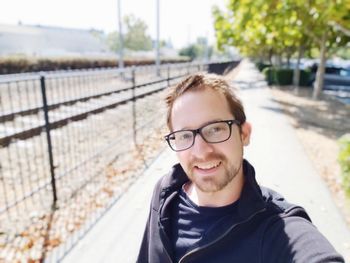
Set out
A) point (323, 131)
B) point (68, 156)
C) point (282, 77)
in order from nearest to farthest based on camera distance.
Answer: point (68, 156)
point (323, 131)
point (282, 77)

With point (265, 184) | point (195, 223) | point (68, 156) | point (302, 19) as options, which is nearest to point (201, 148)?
point (195, 223)

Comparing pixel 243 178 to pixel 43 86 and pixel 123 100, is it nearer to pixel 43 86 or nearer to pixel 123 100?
pixel 43 86

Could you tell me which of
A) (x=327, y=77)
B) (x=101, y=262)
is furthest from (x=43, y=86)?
(x=327, y=77)

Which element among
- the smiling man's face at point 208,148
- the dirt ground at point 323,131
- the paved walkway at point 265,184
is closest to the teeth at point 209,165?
the smiling man's face at point 208,148

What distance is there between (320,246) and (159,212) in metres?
0.81

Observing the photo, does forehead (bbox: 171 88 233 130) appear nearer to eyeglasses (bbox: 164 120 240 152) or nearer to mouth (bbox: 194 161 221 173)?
eyeglasses (bbox: 164 120 240 152)

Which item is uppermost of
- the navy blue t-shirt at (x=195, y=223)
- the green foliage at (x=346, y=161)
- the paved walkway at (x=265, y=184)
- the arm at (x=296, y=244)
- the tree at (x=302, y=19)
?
the tree at (x=302, y=19)

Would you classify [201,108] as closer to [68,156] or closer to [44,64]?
[68,156]

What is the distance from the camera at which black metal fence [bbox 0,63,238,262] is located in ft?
12.9

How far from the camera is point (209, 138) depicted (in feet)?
5.10

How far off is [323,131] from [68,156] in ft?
22.8

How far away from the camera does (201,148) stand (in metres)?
1.54

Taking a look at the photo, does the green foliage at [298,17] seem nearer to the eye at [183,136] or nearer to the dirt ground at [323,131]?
the dirt ground at [323,131]

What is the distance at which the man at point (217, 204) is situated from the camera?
52.2 inches
